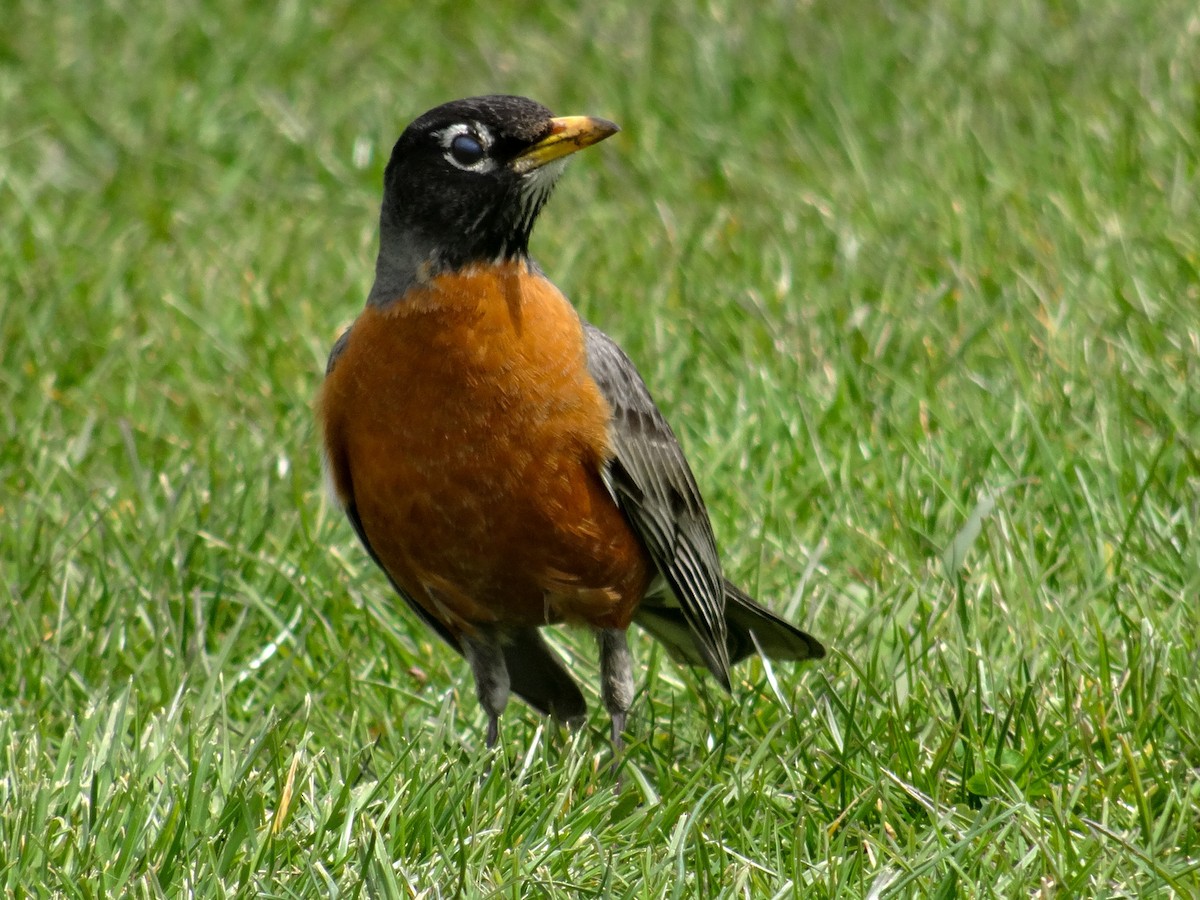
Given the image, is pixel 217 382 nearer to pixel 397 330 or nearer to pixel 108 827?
pixel 397 330

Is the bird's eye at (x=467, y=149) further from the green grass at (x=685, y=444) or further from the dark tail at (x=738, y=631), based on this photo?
the green grass at (x=685, y=444)

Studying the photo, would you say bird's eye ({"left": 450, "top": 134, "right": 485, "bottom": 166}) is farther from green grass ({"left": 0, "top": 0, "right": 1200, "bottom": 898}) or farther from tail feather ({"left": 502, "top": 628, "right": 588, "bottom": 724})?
green grass ({"left": 0, "top": 0, "right": 1200, "bottom": 898})

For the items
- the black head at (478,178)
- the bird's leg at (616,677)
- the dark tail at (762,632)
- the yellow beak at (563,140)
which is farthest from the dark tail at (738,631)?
the yellow beak at (563,140)

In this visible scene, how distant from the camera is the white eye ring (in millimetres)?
4027

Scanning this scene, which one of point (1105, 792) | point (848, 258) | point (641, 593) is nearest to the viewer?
point (1105, 792)

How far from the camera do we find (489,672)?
4273mm

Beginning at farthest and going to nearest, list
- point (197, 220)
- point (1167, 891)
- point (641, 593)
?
1. point (197, 220)
2. point (641, 593)
3. point (1167, 891)

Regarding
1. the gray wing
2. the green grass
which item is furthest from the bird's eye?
the green grass

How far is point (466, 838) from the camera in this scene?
3357 millimetres

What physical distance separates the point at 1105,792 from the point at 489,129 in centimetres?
192

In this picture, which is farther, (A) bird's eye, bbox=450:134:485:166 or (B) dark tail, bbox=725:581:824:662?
(B) dark tail, bbox=725:581:824:662

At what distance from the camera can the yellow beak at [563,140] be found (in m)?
3.94

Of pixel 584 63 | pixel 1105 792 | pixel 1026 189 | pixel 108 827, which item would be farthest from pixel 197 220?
pixel 1105 792

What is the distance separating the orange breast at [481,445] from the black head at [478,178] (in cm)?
7
